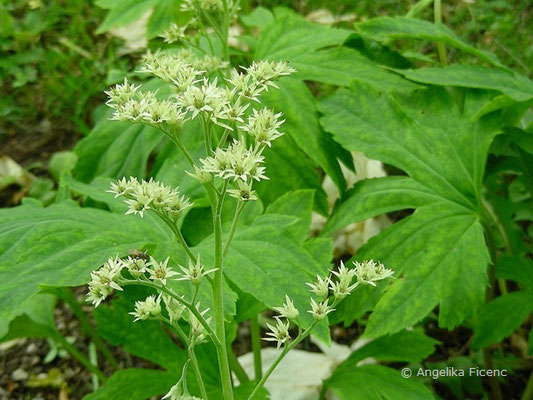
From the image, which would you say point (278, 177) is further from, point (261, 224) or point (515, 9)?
point (515, 9)

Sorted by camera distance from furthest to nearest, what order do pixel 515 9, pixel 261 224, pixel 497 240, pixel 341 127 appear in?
pixel 515 9
pixel 497 240
pixel 341 127
pixel 261 224

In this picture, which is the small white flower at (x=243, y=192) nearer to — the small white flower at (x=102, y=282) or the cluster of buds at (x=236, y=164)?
the cluster of buds at (x=236, y=164)

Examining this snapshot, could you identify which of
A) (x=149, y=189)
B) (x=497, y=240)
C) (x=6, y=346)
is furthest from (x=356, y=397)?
(x=6, y=346)

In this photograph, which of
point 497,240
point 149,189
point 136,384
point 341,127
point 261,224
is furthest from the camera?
point 497,240

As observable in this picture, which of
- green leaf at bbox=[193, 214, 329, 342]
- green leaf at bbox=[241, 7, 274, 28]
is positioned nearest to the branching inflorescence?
green leaf at bbox=[193, 214, 329, 342]

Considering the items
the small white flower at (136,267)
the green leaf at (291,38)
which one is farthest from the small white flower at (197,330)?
the green leaf at (291,38)

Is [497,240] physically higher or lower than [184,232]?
lower

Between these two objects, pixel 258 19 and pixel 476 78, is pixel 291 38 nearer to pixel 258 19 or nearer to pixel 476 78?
pixel 258 19

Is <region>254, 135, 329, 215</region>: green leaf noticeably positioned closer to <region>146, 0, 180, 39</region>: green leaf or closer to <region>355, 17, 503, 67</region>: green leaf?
<region>355, 17, 503, 67</region>: green leaf
